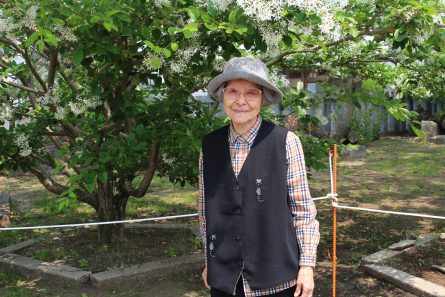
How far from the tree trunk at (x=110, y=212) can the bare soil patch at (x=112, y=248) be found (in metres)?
0.09

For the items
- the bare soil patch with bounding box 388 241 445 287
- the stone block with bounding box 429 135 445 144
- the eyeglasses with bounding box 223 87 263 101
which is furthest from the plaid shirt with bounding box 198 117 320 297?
the stone block with bounding box 429 135 445 144

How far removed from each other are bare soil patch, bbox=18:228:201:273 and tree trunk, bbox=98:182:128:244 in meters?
0.09

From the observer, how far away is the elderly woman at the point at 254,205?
2088 millimetres

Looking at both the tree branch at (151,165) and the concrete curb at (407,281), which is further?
the tree branch at (151,165)

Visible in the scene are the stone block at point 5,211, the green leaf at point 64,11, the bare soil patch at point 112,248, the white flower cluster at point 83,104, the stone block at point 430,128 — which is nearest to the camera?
the green leaf at point 64,11

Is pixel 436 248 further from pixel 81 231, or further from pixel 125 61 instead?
pixel 81 231

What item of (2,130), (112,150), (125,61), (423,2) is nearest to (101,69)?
(125,61)

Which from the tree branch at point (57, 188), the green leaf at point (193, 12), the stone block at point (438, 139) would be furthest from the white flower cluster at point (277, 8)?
the stone block at point (438, 139)

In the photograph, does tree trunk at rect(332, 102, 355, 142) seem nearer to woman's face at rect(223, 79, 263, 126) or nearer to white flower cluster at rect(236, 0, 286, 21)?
white flower cluster at rect(236, 0, 286, 21)

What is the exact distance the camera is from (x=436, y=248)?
496 centimetres

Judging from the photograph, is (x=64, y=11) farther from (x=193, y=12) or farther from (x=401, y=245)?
(x=401, y=245)

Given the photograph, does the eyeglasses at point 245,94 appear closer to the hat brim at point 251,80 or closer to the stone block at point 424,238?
the hat brim at point 251,80

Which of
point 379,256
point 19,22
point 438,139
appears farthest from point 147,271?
point 438,139

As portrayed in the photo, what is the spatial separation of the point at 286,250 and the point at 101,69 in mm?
2463
